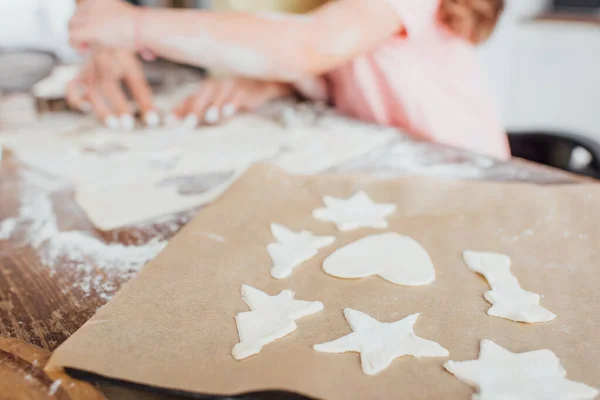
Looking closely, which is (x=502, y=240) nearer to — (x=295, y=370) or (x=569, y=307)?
(x=569, y=307)

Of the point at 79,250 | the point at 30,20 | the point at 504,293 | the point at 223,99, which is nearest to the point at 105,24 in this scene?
the point at 223,99

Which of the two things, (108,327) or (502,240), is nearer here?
(108,327)

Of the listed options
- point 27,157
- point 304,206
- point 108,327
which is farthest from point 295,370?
point 27,157

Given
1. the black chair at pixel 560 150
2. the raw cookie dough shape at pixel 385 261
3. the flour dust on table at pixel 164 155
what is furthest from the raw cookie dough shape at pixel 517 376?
the black chair at pixel 560 150

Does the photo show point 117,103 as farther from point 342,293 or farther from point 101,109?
point 342,293

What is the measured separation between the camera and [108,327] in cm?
48

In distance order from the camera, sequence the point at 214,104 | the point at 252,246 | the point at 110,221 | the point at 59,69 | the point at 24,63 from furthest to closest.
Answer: the point at 59,69
the point at 24,63
the point at 214,104
the point at 110,221
the point at 252,246

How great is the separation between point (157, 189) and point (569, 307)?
59 centimetres

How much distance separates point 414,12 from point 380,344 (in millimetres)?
713

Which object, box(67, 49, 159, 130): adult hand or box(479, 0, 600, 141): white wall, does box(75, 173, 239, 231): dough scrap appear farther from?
box(479, 0, 600, 141): white wall

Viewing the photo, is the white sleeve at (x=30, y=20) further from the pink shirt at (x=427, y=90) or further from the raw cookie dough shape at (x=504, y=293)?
the raw cookie dough shape at (x=504, y=293)

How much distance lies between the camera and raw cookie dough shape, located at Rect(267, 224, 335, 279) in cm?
58

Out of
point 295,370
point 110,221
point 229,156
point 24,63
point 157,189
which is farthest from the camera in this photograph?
point 24,63

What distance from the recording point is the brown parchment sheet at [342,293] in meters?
0.43
